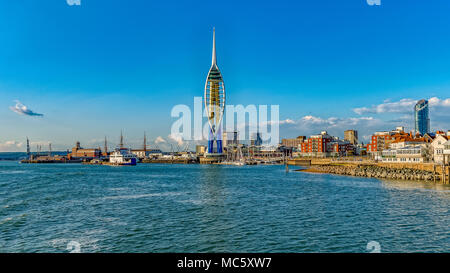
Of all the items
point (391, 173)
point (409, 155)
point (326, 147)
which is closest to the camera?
point (391, 173)

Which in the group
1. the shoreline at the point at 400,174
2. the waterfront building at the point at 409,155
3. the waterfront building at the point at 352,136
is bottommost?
the shoreline at the point at 400,174

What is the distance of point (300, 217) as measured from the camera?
2080cm

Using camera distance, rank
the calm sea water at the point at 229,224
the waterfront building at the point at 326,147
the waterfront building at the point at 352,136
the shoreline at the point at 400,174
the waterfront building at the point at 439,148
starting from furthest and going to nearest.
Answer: the waterfront building at the point at 352,136, the waterfront building at the point at 326,147, the waterfront building at the point at 439,148, the shoreline at the point at 400,174, the calm sea water at the point at 229,224

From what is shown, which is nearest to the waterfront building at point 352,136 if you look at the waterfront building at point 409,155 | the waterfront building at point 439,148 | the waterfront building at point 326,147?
the waterfront building at point 326,147

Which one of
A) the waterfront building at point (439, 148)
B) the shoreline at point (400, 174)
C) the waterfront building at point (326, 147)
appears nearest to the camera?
the shoreline at point (400, 174)

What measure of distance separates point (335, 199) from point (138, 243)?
1966cm

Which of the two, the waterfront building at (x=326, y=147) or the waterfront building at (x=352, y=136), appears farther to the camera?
the waterfront building at (x=352, y=136)

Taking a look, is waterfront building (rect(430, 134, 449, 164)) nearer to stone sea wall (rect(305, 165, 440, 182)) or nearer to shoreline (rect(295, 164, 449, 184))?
shoreline (rect(295, 164, 449, 184))

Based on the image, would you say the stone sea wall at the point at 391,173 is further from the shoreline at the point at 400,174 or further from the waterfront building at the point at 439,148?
the waterfront building at the point at 439,148

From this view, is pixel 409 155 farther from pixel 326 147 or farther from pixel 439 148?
pixel 326 147

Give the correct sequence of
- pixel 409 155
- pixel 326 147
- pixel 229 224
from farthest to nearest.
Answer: pixel 326 147, pixel 409 155, pixel 229 224

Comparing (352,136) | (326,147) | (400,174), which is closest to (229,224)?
(400,174)
